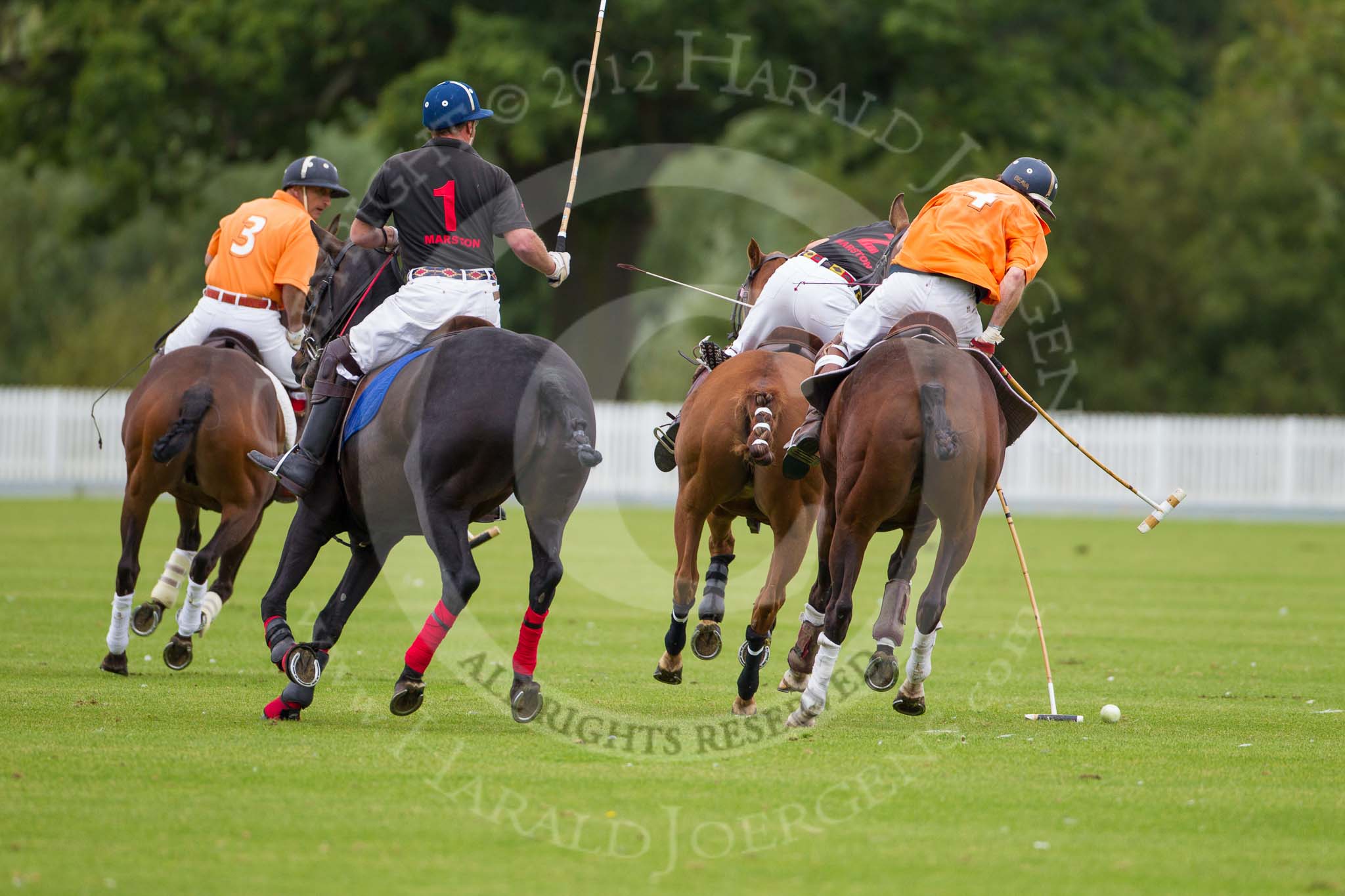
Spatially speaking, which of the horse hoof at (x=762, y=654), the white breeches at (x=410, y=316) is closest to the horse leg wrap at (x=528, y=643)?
the horse hoof at (x=762, y=654)

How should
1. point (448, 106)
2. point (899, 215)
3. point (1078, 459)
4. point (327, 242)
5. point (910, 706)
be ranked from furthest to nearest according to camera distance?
point (1078, 459) → point (327, 242) → point (899, 215) → point (910, 706) → point (448, 106)

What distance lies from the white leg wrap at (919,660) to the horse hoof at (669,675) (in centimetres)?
143

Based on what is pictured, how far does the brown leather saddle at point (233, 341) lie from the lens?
10.0 metres

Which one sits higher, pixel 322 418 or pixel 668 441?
pixel 322 418

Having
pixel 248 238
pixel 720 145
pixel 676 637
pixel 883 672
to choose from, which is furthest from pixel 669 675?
pixel 720 145

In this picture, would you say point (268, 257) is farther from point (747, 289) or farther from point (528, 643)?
point (528, 643)

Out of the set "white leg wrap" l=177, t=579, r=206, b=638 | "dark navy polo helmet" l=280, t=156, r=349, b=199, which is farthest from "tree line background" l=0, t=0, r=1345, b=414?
"white leg wrap" l=177, t=579, r=206, b=638

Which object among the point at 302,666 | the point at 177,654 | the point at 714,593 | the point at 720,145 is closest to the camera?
the point at 302,666

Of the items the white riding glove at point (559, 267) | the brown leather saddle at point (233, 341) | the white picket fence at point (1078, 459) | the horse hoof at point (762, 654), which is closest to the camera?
the white riding glove at point (559, 267)

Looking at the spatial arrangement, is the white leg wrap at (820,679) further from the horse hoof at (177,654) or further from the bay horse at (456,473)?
the horse hoof at (177,654)

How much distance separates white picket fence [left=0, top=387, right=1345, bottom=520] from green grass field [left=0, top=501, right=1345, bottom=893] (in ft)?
52.3

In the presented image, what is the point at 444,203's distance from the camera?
24.7ft

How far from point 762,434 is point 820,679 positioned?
1.40 m

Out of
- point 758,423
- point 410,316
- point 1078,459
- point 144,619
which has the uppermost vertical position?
point 410,316
